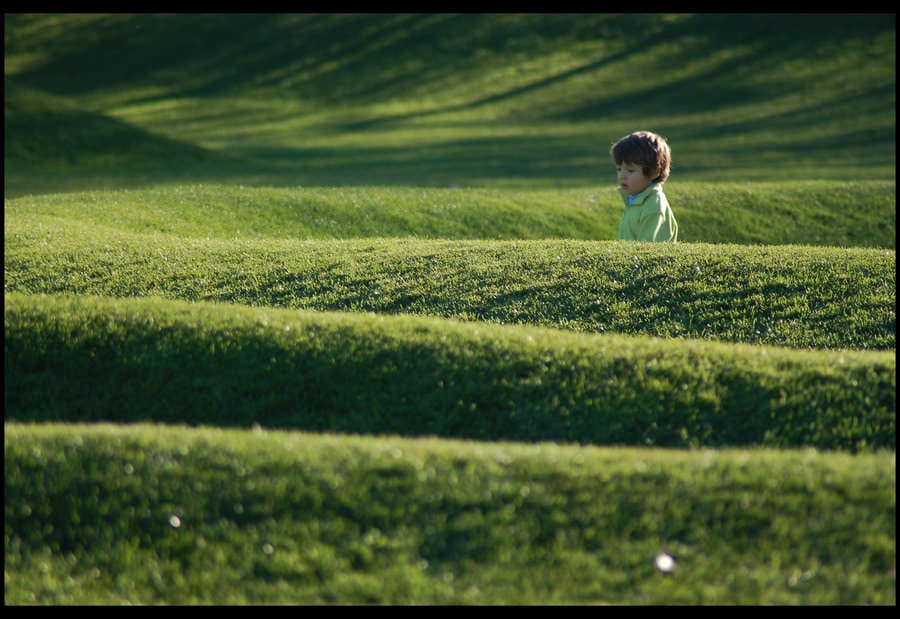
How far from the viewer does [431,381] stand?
28.0 feet

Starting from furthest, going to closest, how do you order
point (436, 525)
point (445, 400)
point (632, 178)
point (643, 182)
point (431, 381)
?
point (643, 182), point (632, 178), point (431, 381), point (445, 400), point (436, 525)

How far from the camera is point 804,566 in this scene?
5500 mm

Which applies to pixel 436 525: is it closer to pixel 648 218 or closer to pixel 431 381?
pixel 431 381

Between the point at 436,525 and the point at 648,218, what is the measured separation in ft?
29.7

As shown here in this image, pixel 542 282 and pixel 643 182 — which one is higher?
pixel 643 182

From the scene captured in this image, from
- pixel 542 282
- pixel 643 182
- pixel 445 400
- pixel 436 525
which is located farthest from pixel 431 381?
pixel 643 182

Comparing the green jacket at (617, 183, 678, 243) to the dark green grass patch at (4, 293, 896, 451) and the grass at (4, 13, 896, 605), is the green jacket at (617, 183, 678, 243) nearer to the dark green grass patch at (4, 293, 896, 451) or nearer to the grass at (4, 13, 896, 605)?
the grass at (4, 13, 896, 605)

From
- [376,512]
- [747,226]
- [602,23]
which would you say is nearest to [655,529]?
[376,512]

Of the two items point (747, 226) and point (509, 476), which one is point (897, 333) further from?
point (747, 226)

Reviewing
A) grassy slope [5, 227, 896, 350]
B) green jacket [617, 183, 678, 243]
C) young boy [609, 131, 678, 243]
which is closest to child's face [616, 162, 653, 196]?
young boy [609, 131, 678, 243]

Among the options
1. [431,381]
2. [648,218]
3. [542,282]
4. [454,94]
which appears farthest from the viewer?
[454,94]

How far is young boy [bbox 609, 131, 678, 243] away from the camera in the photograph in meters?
12.7

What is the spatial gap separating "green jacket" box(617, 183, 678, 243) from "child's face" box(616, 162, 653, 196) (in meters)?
0.11
